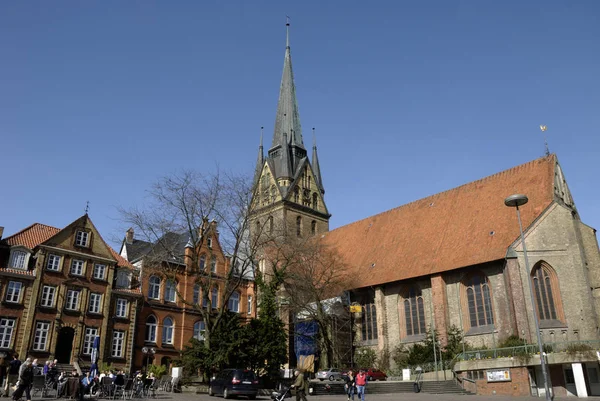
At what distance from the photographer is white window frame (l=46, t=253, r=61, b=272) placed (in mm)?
29892

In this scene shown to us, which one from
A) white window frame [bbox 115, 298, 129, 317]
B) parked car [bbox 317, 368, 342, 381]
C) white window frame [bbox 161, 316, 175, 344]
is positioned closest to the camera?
white window frame [bbox 115, 298, 129, 317]

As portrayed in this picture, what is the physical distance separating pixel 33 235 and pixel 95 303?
5.51 m

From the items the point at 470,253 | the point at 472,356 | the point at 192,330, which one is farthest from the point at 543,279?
the point at 192,330

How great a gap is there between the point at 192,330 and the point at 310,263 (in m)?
9.61

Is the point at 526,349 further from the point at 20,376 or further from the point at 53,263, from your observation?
the point at 53,263

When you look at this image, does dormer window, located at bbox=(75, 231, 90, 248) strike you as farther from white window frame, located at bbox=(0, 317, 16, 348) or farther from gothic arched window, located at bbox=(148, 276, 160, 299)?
white window frame, located at bbox=(0, 317, 16, 348)

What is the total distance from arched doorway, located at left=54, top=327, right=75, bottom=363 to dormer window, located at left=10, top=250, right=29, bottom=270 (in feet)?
14.0

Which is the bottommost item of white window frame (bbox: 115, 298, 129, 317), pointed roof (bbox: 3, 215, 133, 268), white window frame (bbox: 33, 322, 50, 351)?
white window frame (bbox: 33, 322, 50, 351)

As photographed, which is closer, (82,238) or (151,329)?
(82,238)

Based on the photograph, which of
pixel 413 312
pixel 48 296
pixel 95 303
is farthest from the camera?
pixel 413 312

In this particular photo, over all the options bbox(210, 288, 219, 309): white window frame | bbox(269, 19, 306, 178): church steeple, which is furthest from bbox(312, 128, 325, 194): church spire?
bbox(210, 288, 219, 309): white window frame

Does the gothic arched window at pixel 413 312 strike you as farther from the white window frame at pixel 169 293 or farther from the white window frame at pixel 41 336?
the white window frame at pixel 41 336

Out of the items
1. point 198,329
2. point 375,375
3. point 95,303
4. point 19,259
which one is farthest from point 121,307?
point 375,375

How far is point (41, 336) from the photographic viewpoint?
93.8 feet
